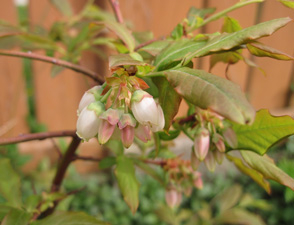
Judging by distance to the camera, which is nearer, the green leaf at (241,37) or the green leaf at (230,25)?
the green leaf at (241,37)

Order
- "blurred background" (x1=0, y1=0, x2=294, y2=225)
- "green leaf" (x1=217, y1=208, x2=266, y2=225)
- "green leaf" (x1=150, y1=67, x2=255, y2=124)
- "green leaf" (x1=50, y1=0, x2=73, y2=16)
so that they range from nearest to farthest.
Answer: "green leaf" (x1=150, y1=67, x2=255, y2=124) → "green leaf" (x1=50, y1=0, x2=73, y2=16) → "green leaf" (x1=217, y1=208, x2=266, y2=225) → "blurred background" (x1=0, y1=0, x2=294, y2=225)

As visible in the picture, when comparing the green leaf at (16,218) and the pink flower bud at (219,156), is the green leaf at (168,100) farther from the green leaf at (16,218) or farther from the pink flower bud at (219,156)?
the green leaf at (16,218)

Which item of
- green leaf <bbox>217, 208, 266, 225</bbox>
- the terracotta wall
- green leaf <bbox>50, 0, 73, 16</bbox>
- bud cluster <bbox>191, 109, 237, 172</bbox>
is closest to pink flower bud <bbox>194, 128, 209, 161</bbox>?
bud cluster <bbox>191, 109, 237, 172</bbox>

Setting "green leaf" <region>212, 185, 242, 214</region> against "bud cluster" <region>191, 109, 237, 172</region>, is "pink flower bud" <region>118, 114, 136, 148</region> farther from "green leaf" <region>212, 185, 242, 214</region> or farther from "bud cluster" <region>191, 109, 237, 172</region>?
"green leaf" <region>212, 185, 242, 214</region>

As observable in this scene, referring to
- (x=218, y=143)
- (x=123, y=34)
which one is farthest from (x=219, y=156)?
(x=123, y=34)

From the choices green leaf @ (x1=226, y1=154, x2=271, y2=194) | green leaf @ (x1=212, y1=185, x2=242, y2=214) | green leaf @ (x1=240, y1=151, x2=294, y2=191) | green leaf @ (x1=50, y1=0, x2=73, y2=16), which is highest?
green leaf @ (x1=50, y1=0, x2=73, y2=16)

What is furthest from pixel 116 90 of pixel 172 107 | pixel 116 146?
pixel 116 146

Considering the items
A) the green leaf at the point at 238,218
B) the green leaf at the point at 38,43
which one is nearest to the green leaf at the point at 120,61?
the green leaf at the point at 38,43
